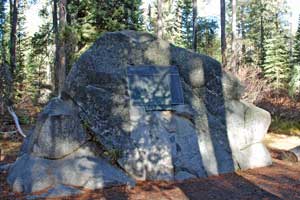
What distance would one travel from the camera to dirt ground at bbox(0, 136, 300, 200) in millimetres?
5508

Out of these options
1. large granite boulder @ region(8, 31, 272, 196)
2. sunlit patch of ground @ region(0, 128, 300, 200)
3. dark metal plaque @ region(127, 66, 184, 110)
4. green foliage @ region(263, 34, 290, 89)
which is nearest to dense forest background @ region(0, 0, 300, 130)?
green foliage @ region(263, 34, 290, 89)

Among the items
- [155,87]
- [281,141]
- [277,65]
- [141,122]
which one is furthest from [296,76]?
[141,122]

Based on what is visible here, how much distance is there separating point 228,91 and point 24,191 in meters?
5.15

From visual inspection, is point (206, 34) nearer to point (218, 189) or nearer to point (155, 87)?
point (155, 87)

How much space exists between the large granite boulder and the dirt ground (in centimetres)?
27

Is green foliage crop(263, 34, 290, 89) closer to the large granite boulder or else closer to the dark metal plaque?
the large granite boulder

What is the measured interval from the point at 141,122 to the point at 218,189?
2.10 meters

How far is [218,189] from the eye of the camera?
19.4 ft

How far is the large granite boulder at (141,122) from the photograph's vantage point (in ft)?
20.3

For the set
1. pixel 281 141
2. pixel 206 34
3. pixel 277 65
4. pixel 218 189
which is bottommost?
pixel 281 141

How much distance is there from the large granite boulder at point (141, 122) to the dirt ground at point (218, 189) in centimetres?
27

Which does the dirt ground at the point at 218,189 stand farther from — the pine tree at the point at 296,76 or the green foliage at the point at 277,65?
the green foliage at the point at 277,65

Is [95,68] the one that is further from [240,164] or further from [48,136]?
[240,164]

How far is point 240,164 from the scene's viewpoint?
7.41 meters
